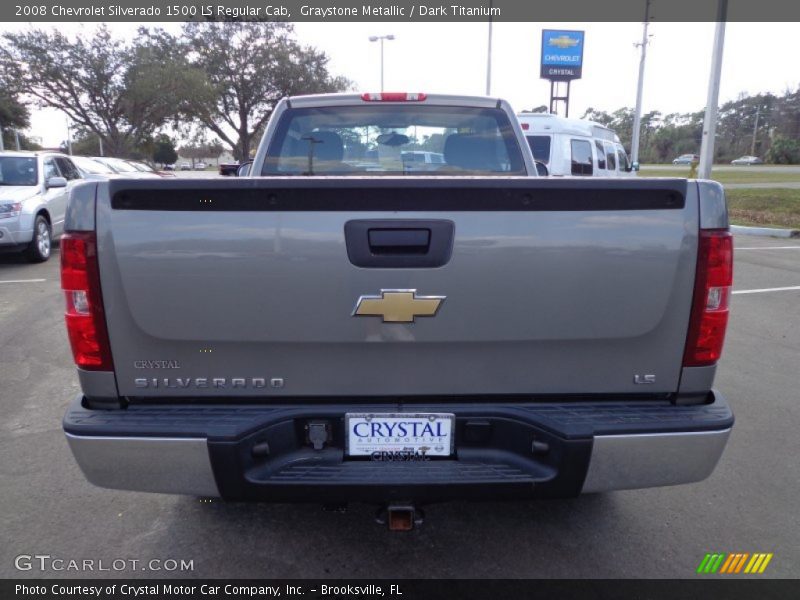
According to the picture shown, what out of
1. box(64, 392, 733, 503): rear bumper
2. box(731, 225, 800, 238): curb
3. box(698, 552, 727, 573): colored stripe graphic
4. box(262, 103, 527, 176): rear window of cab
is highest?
box(262, 103, 527, 176): rear window of cab

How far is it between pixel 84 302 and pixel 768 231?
1650 cm

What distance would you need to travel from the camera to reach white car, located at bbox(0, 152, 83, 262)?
9062mm

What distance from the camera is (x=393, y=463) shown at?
220cm

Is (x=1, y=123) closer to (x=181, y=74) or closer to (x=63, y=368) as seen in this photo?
(x=181, y=74)

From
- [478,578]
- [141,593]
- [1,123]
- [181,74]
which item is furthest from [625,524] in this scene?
[1,123]

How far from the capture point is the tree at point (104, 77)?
25.8 metres

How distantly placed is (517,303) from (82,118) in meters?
32.1

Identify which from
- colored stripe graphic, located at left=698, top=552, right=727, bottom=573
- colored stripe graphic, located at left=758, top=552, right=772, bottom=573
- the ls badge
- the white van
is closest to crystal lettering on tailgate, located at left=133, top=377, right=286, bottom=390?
the ls badge

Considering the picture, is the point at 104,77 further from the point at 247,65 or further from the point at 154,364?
the point at 154,364

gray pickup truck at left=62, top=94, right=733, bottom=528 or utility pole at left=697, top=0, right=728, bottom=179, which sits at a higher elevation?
utility pole at left=697, top=0, right=728, bottom=179

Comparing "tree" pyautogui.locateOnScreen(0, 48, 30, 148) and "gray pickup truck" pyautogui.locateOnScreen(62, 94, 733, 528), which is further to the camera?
"tree" pyautogui.locateOnScreen(0, 48, 30, 148)

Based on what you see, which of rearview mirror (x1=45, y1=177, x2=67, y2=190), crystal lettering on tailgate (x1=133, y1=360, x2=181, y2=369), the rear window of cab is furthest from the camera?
rearview mirror (x1=45, y1=177, x2=67, y2=190)

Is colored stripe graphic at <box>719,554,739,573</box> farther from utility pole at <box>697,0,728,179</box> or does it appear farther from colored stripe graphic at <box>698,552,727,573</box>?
utility pole at <box>697,0,728,179</box>

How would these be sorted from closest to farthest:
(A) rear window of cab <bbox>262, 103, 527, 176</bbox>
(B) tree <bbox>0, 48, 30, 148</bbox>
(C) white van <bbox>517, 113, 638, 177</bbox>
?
(A) rear window of cab <bbox>262, 103, 527, 176</bbox> → (C) white van <bbox>517, 113, 638, 177</bbox> → (B) tree <bbox>0, 48, 30, 148</bbox>
